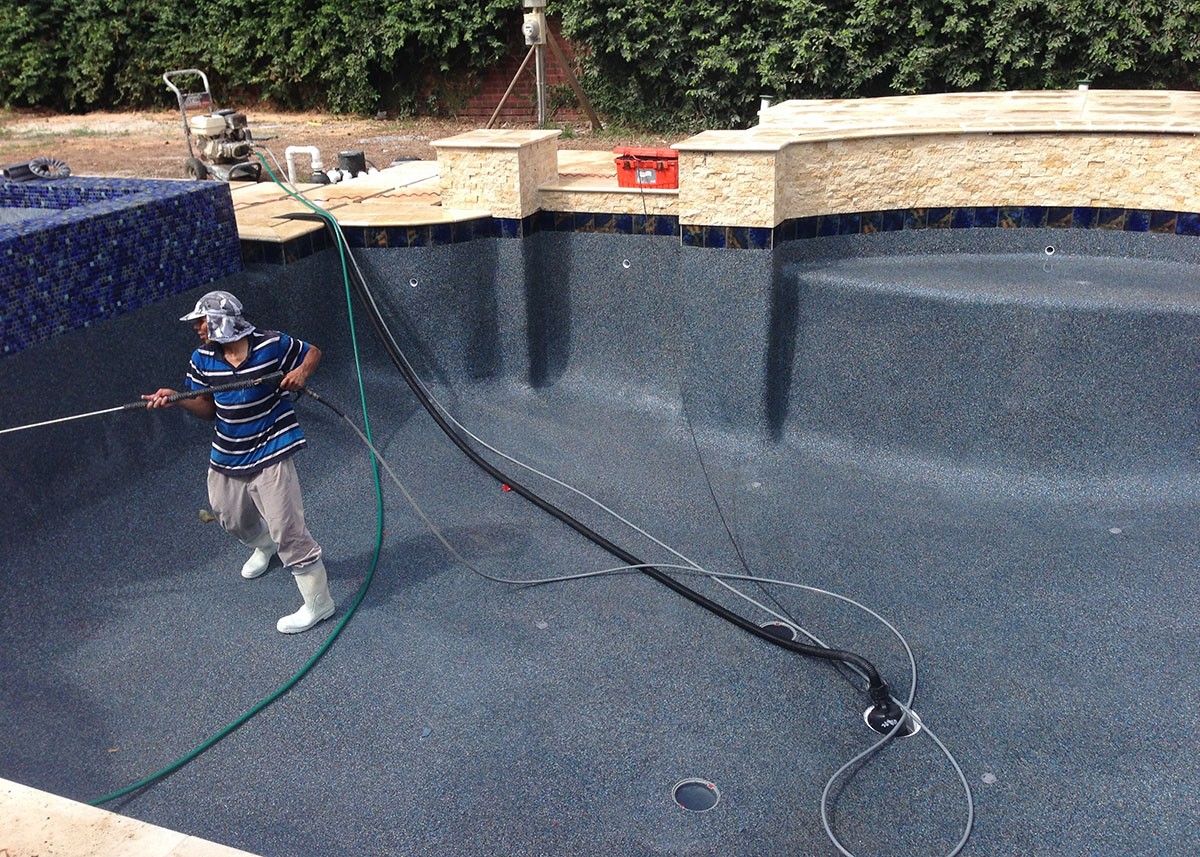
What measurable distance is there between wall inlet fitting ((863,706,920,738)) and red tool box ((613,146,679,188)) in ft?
13.5

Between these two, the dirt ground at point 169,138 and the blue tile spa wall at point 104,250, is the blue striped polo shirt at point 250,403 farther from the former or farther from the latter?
the dirt ground at point 169,138

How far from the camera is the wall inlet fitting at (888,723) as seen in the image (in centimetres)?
452

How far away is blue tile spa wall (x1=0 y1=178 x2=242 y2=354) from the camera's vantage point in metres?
5.55

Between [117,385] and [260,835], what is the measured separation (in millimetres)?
3123

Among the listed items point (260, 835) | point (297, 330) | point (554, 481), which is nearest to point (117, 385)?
point (297, 330)

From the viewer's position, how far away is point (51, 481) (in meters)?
5.79

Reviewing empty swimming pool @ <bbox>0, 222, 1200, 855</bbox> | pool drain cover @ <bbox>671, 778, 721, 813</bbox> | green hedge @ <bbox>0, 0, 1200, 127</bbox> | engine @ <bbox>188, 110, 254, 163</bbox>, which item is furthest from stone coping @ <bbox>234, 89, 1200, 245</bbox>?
pool drain cover @ <bbox>671, 778, 721, 813</bbox>

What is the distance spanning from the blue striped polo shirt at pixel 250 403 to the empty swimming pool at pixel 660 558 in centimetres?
92

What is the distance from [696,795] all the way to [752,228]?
12.3 ft

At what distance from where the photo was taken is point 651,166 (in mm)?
7402

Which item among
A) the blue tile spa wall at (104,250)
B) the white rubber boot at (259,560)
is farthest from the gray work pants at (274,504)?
the blue tile spa wall at (104,250)

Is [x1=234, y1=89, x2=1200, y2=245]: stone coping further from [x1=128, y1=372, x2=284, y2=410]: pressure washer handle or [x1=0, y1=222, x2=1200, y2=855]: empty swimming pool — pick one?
[x1=128, y1=372, x2=284, y2=410]: pressure washer handle

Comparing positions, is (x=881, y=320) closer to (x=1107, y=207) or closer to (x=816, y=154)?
(x=816, y=154)

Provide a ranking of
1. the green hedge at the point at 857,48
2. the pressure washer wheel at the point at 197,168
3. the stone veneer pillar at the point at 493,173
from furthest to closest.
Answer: the green hedge at the point at 857,48
the pressure washer wheel at the point at 197,168
the stone veneer pillar at the point at 493,173
